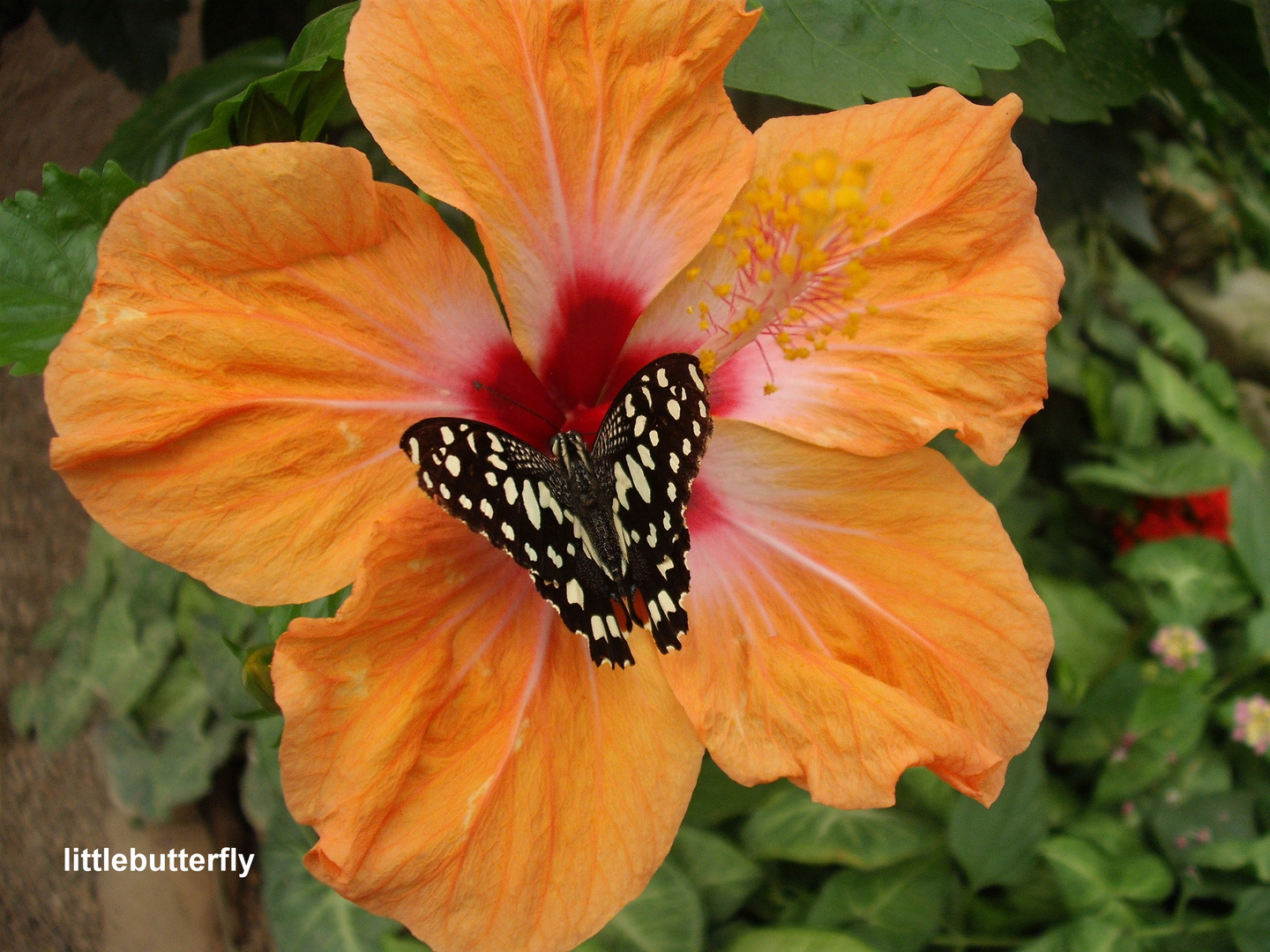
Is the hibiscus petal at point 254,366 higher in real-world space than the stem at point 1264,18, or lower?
higher

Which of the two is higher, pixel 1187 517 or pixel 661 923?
Answer: pixel 661 923

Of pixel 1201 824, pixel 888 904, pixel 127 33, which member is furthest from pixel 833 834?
pixel 127 33

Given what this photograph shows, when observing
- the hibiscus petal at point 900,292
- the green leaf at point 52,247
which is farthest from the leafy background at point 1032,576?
the hibiscus petal at point 900,292

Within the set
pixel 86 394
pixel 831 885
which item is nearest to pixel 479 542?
pixel 86 394

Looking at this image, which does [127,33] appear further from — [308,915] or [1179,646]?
[1179,646]

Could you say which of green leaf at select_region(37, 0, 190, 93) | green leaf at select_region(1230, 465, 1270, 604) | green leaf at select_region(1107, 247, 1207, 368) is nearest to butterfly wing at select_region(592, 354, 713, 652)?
green leaf at select_region(37, 0, 190, 93)

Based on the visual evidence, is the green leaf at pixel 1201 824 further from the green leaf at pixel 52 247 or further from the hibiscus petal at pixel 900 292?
the green leaf at pixel 52 247

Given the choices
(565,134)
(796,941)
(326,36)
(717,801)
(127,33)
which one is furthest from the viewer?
(717,801)

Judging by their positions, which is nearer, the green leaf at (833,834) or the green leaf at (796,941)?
the green leaf at (796,941)
